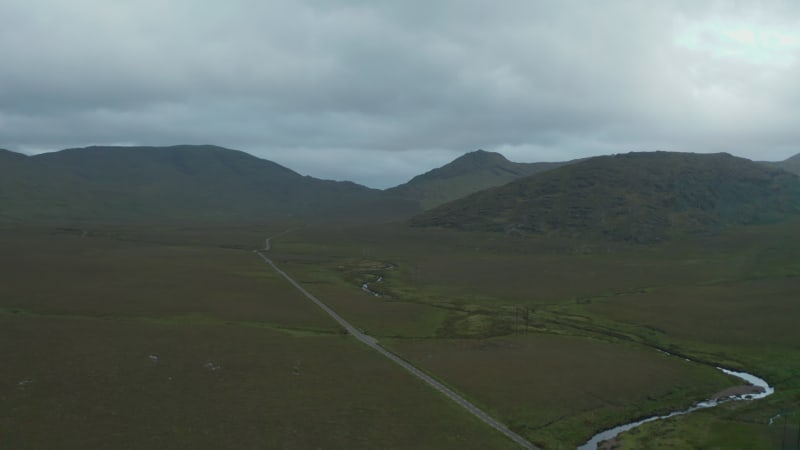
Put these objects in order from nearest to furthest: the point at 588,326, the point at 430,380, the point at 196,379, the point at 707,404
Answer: the point at 196,379 < the point at 707,404 < the point at 430,380 < the point at 588,326

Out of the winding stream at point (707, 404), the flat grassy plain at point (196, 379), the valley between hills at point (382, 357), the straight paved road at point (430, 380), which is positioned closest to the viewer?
the flat grassy plain at point (196, 379)

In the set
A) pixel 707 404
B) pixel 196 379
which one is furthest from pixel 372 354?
pixel 707 404

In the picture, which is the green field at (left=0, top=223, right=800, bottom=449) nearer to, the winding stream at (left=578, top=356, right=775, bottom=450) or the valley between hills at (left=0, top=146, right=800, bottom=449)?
the valley between hills at (left=0, top=146, right=800, bottom=449)

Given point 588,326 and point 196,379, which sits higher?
point 588,326

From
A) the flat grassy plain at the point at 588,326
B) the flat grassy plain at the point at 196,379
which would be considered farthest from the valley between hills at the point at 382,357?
the flat grassy plain at the point at 588,326

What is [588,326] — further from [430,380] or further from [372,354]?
[430,380]

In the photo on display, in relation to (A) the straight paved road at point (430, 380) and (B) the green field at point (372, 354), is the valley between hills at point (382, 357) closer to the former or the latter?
(B) the green field at point (372, 354)
